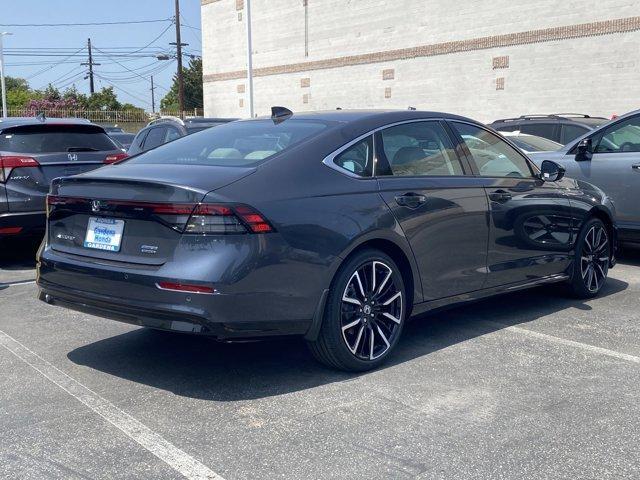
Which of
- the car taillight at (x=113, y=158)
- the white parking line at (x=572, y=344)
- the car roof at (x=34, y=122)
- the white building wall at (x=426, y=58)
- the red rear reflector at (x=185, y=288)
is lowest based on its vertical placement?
the white parking line at (x=572, y=344)

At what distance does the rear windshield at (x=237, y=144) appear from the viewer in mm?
4918

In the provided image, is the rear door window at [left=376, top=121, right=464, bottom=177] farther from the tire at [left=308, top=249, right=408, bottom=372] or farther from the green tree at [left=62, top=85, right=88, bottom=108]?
the green tree at [left=62, top=85, right=88, bottom=108]

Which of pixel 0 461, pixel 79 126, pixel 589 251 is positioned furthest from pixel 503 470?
pixel 79 126

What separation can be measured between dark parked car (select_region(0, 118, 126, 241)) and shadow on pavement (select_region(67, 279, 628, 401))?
10.5ft

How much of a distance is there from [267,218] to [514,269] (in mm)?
2463

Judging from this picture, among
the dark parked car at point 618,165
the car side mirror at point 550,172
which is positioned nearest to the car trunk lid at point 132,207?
the car side mirror at point 550,172

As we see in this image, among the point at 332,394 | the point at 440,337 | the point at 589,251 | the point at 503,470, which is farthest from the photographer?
the point at 589,251

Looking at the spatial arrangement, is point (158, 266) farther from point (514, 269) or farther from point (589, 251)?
point (589, 251)

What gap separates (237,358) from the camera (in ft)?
17.1

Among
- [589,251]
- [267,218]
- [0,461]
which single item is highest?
[267,218]

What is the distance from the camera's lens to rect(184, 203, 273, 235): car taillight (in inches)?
167

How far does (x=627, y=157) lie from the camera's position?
840cm

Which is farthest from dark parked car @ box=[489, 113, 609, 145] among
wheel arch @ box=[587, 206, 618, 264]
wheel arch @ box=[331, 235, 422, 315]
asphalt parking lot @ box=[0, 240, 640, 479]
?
wheel arch @ box=[331, 235, 422, 315]

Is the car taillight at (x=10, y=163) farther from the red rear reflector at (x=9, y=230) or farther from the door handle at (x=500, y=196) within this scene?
the door handle at (x=500, y=196)
